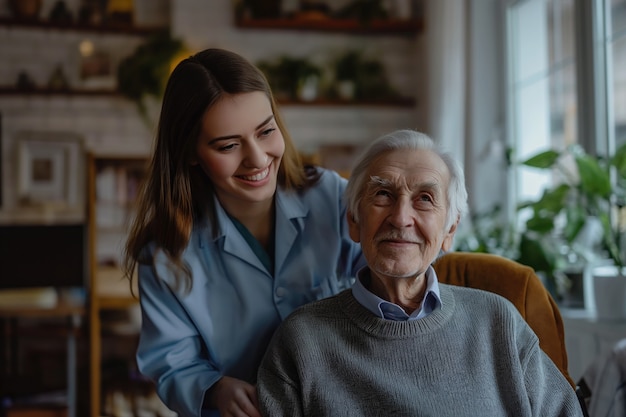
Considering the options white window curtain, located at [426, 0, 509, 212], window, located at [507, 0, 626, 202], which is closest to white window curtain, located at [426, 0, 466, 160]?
white window curtain, located at [426, 0, 509, 212]

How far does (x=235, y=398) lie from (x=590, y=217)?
6.70ft

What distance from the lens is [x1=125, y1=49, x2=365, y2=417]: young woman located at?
5.33 ft

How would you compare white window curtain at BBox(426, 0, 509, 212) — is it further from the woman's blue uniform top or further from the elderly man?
the elderly man

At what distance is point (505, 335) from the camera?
1.52 m

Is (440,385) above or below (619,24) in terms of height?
below

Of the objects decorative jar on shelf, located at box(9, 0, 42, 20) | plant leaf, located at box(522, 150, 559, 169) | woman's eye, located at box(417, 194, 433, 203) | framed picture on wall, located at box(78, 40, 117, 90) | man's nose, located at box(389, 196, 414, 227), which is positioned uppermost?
decorative jar on shelf, located at box(9, 0, 42, 20)

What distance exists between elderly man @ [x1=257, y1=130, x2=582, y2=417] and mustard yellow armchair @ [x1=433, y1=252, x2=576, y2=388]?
0.10m

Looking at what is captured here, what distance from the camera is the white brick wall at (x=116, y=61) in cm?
502

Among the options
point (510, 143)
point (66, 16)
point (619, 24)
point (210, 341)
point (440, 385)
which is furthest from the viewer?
point (66, 16)

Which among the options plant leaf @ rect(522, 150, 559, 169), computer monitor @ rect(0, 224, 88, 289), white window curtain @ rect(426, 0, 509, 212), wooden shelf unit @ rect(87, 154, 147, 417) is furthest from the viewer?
white window curtain @ rect(426, 0, 509, 212)

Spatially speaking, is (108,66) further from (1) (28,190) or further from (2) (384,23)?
(2) (384,23)

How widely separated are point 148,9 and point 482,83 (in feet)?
8.10

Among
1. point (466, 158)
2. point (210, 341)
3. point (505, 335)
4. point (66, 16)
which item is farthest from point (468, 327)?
point (66, 16)

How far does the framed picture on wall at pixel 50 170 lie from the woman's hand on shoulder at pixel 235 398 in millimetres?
3844
